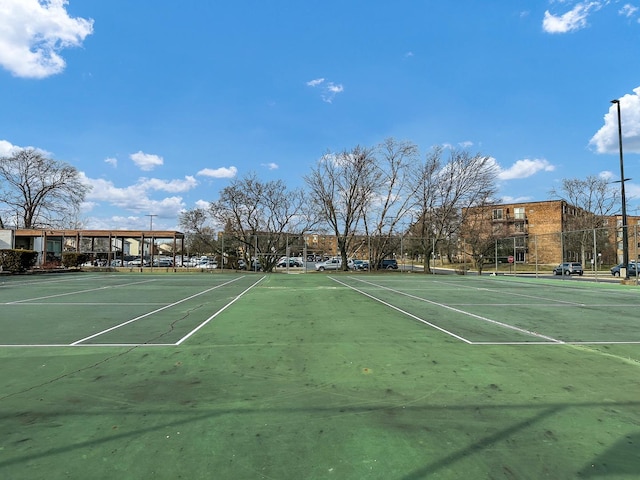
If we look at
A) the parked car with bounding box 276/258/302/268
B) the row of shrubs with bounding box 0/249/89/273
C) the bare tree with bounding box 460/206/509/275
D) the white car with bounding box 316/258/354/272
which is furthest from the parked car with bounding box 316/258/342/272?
the row of shrubs with bounding box 0/249/89/273

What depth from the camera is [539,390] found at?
16.2ft

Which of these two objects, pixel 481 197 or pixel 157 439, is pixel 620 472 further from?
pixel 481 197

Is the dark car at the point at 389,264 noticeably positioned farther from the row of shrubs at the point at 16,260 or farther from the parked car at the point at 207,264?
the row of shrubs at the point at 16,260

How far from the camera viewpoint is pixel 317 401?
447cm

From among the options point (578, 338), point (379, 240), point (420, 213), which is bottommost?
point (578, 338)

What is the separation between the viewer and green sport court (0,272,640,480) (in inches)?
124

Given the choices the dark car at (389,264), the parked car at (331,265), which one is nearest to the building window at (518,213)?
the dark car at (389,264)

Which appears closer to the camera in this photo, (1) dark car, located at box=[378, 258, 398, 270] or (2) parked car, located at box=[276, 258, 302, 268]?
(2) parked car, located at box=[276, 258, 302, 268]

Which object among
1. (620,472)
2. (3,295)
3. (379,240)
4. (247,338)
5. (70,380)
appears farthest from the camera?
(379,240)

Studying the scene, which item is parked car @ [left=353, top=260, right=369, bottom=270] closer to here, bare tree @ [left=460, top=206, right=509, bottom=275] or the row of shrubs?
bare tree @ [left=460, top=206, right=509, bottom=275]

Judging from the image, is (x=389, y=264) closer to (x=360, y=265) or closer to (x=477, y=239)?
(x=360, y=265)

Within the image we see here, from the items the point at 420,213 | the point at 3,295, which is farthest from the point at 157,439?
the point at 420,213

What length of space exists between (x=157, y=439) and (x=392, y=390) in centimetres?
257

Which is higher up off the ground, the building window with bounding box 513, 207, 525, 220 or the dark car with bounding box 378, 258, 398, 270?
the building window with bounding box 513, 207, 525, 220
